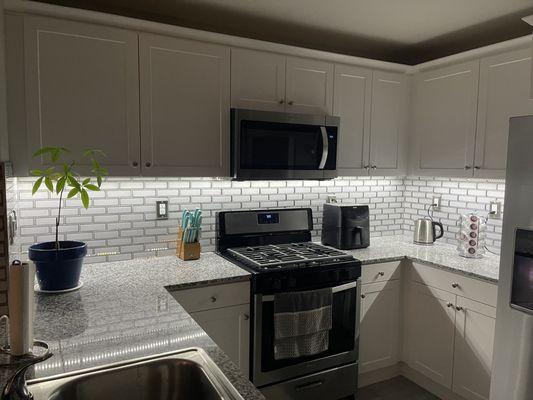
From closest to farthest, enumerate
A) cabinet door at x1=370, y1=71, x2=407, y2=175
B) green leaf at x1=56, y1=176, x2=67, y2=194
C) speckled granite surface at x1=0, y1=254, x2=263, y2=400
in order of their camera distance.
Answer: speckled granite surface at x1=0, y1=254, x2=263, y2=400, green leaf at x1=56, y1=176, x2=67, y2=194, cabinet door at x1=370, y1=71, x2=407, y2=175

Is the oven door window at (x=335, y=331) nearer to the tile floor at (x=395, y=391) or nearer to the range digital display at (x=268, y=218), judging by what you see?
the tile floor at (x=395, y=391)

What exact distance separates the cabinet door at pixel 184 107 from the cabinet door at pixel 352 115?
837mm

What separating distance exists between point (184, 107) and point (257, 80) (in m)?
0.50

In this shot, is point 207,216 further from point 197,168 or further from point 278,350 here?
point 278,350

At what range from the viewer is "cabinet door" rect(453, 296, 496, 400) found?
2369 mm

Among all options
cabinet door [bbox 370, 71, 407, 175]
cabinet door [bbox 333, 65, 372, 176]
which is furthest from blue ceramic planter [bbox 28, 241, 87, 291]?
cabinet door [bbox 370, 71, 407, 175]

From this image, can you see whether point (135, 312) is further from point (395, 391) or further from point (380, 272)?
point (395, 391)

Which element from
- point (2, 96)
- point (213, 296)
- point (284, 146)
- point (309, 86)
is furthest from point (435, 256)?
point (2, 96)

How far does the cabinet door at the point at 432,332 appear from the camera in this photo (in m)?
2.60

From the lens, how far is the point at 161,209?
2.62m

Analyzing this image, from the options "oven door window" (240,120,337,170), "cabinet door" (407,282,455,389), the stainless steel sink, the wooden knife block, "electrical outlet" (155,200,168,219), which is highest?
"oven door window" (240,120,337,170)

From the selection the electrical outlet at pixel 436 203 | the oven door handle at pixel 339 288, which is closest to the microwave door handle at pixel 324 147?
the oven door handle at pixel 339 288

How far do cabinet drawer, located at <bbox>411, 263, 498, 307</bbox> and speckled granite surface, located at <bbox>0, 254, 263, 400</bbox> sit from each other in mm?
1220

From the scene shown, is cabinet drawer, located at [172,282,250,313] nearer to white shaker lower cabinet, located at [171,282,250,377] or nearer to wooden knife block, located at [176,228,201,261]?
white shaker lower cabinet, located at [171,282,250,377]
